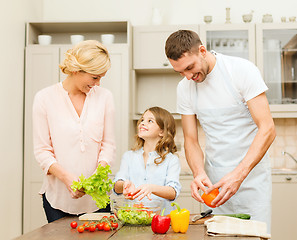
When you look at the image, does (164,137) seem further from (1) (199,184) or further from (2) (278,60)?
(2) (278,60)

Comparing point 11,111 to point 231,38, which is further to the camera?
point 231,38

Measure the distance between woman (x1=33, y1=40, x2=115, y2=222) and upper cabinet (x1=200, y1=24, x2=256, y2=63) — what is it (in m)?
2.16

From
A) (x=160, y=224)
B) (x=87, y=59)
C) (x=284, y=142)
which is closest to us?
(x=160, y=224)

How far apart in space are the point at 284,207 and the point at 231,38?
169 centimetres

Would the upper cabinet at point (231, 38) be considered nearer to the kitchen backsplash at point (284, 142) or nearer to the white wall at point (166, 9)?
the white wall at point (166, 9)

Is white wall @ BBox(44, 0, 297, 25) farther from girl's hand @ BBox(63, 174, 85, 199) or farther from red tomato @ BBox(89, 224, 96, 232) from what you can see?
red tomato @ BBox(89, 224, 96, 232)

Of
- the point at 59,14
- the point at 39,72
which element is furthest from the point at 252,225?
the point at 59,14

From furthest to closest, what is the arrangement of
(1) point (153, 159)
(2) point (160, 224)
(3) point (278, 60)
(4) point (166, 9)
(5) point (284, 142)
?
1. (4) point (166, 9)
2. (5) point (284, 142)
3. (3) point (278, 60)
4. (1) point (153, 159)
5. (2) point (160, 224)

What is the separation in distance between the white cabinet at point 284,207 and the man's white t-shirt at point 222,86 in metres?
1.89

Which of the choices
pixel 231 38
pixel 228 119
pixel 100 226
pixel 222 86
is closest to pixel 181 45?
pixel 222 86

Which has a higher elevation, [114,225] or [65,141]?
[65,141]

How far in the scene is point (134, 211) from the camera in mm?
1778

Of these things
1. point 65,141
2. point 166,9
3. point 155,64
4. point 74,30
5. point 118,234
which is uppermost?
point 166,9

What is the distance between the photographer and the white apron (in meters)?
2.10
